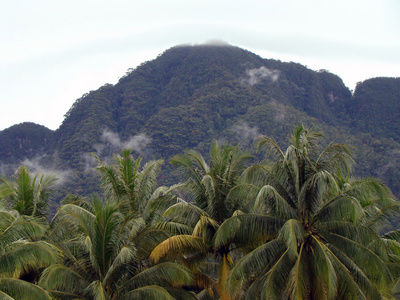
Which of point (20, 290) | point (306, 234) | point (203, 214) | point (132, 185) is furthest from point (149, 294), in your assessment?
point (132, 185)

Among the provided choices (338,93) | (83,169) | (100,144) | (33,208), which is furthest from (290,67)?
(33,208)

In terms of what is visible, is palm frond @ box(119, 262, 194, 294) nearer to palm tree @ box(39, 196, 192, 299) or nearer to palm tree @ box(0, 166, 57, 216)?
palm tree @ box(39, 196, 192, 299)

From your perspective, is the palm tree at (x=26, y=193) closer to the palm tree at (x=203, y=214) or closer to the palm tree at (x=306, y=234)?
the palm tree at (x=203, y=214)

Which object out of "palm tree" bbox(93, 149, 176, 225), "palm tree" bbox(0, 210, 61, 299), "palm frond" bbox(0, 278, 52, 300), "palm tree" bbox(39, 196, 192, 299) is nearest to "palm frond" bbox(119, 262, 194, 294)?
"palm tree" bbox(39, 196, 192, 299)

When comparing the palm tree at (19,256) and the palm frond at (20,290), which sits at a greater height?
the palm tree at (19,256)

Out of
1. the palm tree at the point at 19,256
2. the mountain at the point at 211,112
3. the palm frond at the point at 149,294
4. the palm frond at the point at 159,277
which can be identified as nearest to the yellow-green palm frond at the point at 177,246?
the palm frond at the point at 159,277

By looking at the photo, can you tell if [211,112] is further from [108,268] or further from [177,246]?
[108,268]
